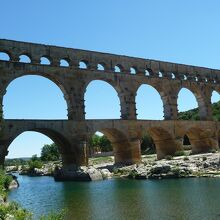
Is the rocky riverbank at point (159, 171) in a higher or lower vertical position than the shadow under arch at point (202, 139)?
lower

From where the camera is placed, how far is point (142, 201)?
17281mm

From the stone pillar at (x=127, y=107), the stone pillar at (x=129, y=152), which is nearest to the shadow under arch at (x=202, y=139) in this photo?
the stone pillar at (x=127, y=107)

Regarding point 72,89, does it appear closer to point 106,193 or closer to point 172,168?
point 172,168

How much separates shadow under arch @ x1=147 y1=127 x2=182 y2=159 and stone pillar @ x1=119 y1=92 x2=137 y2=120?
3.29m

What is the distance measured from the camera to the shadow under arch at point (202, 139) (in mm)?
44156

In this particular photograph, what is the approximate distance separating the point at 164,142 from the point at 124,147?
19.6ft

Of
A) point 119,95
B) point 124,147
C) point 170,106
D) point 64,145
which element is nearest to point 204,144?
point 170,106

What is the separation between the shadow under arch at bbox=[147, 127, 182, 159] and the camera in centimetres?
4084

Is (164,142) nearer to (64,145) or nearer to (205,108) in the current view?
(205,108)

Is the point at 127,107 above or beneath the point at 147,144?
above

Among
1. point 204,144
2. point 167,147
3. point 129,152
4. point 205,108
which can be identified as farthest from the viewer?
point 205,108

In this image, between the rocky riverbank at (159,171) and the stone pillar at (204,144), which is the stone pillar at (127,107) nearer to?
the rocky riverbank at (159,171)

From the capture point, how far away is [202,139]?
147 feet

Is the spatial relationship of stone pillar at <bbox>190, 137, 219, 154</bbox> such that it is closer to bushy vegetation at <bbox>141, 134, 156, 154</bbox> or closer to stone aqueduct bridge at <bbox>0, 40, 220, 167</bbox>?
stone aqueduct bridge at <bbox>0, 40, 220, 167</bbox>
